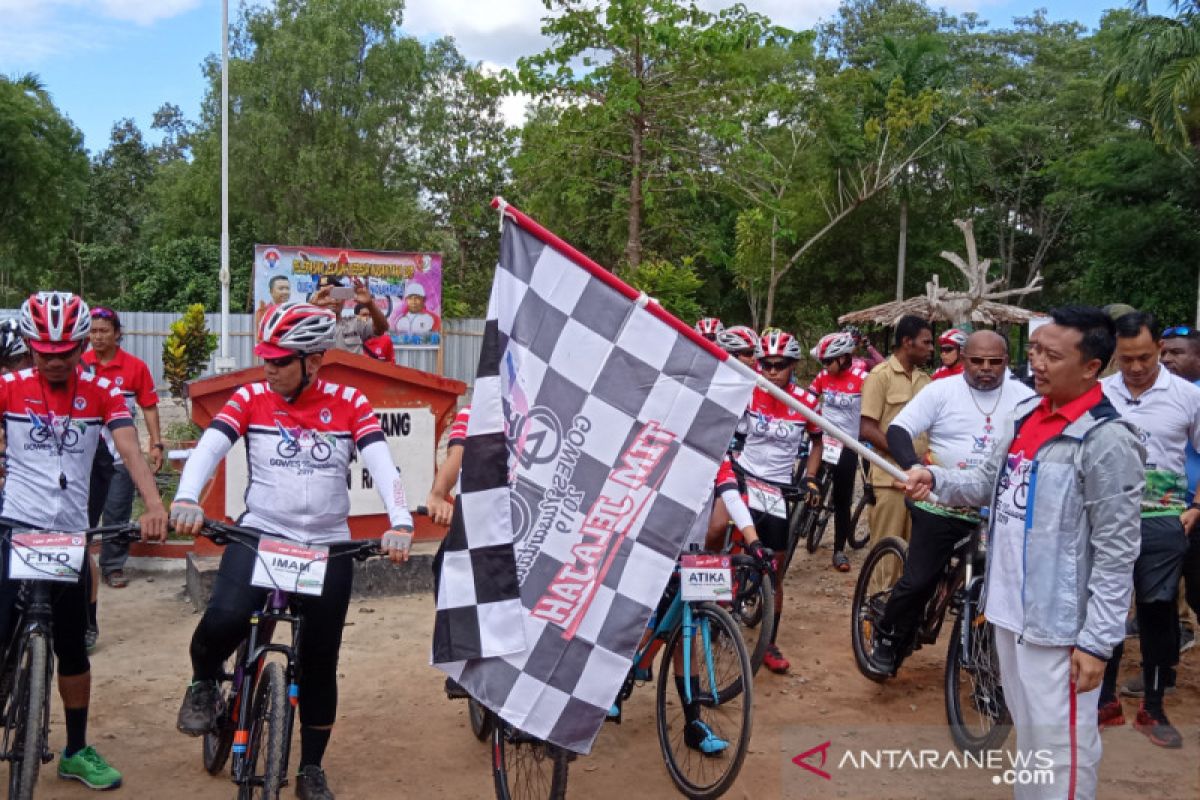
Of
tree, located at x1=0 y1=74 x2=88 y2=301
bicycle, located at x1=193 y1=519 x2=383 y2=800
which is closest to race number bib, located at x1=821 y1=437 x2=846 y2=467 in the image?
bicycle, located at x1=193 y1=519 x2=383 y2=800

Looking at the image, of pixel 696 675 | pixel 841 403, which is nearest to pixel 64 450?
pixel 696 675

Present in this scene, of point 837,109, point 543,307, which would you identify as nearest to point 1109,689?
point 543,307

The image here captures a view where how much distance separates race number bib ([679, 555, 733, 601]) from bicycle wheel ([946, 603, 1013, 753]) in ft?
4.07

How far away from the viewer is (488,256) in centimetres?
3806

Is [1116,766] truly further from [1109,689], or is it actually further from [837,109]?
[837,109]

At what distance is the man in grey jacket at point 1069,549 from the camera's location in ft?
10.5

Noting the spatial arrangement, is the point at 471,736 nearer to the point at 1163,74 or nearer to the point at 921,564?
the point at 921,564

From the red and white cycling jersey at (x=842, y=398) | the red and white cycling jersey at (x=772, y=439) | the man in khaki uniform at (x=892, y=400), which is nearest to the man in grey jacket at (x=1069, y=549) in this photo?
the red and white cycling jersey at (x=772, y=439)

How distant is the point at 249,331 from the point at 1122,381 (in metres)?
24.8

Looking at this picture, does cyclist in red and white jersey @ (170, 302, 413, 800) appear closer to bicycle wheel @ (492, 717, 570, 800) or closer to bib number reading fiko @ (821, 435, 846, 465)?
bicycle wheel @ (492, 717, 570, 800)

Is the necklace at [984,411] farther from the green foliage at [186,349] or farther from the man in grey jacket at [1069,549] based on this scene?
the green foliage at [186,349]

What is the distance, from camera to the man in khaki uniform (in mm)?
6672

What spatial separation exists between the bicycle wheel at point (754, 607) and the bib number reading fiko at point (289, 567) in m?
2.04

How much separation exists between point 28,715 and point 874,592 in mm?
4495
